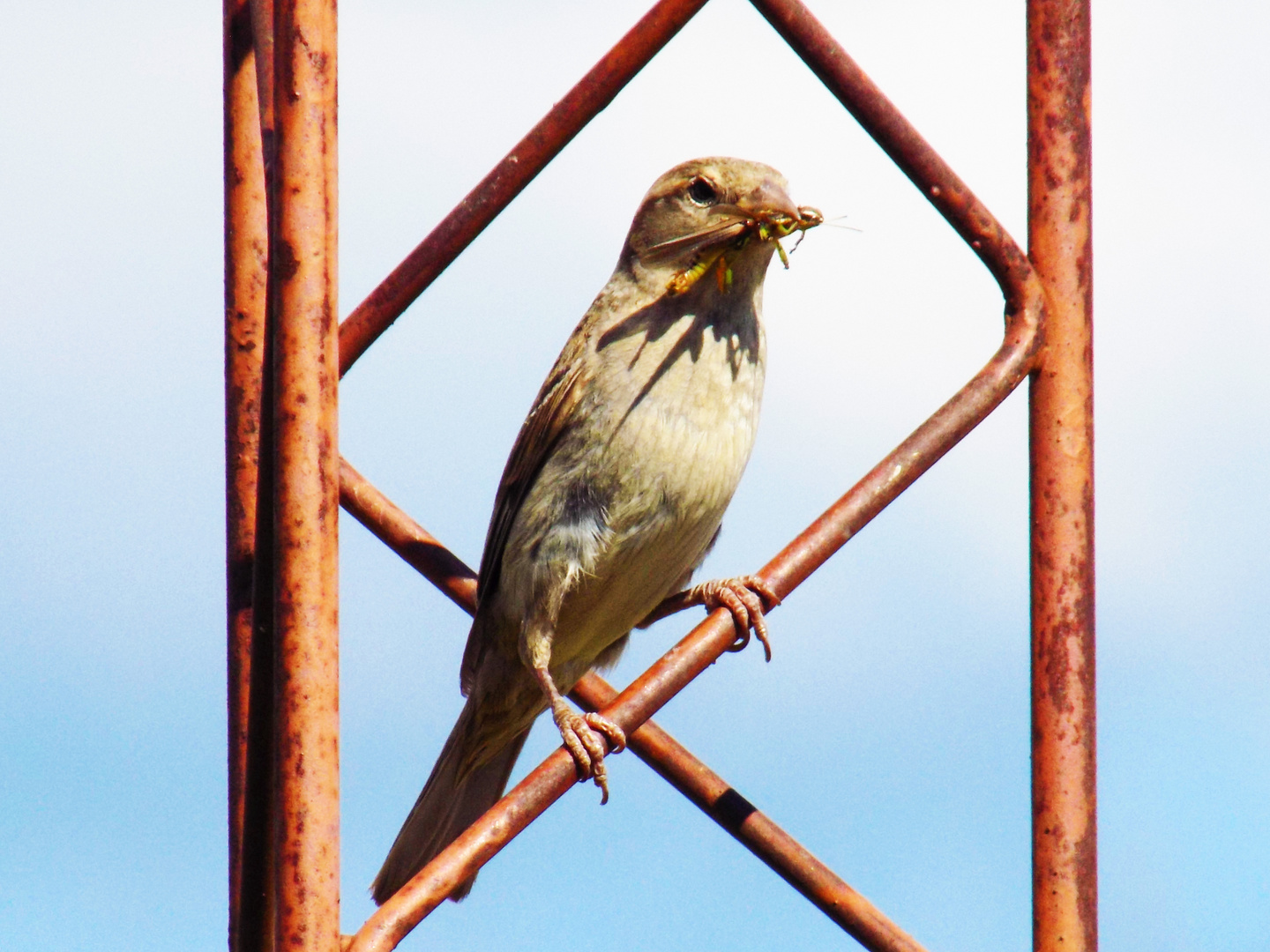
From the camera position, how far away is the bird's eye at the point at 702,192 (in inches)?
190

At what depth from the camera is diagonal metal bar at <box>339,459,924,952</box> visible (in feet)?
11.0

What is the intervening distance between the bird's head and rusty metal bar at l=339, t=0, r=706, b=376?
3.04 feet

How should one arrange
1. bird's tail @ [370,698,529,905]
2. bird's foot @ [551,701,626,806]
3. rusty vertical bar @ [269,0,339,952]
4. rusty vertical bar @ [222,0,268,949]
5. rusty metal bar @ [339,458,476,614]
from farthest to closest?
bird's tail @ [370,698,529,905] → bird's foot @ [551,701,626,806] → rusty metal bar @ [339,458,476,614] → rusty vertical bar @ [222,0,268,949] → rusty vertical bar @ [269,0,339,952]

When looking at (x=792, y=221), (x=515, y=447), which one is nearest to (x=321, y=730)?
(x=792, y=221)

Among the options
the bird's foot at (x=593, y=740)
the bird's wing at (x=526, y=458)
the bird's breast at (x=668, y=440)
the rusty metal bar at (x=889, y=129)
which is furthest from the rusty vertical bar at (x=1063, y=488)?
the bird's wing at (x=526, y=458)

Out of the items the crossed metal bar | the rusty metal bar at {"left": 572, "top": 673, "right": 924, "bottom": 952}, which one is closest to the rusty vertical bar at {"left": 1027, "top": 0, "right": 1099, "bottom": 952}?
the crossed metal bar

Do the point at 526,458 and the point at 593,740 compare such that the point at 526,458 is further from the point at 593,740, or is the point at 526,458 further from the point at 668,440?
the point at 593,740

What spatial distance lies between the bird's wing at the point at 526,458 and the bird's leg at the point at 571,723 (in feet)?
0.64

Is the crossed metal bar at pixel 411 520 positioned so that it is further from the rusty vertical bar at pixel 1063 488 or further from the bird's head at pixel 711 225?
the bird's head at pixel 711 225

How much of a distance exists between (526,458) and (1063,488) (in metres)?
2.08

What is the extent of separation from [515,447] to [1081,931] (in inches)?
98.9

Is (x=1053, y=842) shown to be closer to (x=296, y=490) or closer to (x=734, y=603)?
(x=734, y=603)

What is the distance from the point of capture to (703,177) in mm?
4844

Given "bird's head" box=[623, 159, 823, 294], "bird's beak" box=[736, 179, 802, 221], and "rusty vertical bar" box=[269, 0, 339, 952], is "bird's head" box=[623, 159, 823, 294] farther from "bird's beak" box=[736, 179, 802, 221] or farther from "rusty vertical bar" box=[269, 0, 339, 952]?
"rusty vertical bar" box=[269, 0, 339, 952]
